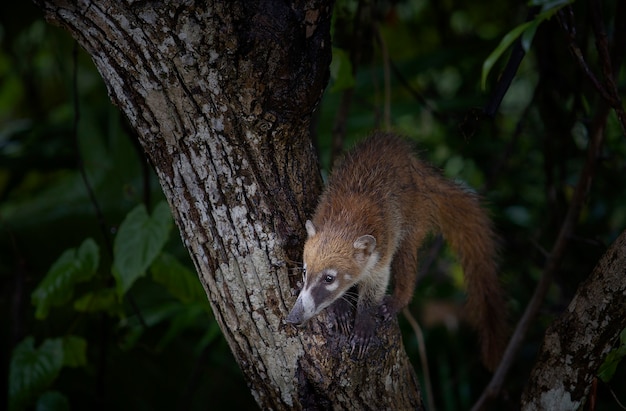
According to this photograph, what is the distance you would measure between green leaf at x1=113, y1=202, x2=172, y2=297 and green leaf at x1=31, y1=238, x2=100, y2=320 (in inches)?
9.0

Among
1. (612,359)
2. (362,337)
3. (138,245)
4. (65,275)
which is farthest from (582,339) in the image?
(65,275)

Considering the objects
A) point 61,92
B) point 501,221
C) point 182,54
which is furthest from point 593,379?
point 61,92

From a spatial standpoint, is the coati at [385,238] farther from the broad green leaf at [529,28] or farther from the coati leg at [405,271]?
the broad green leaf at [529,28]

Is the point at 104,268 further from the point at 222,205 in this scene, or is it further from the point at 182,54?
the point at 182,54

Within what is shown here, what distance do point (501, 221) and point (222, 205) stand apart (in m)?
2.27

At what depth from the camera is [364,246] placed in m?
2.09

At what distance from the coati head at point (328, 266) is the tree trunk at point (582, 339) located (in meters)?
0.62

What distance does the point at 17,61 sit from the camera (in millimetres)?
3906

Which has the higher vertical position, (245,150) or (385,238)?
(245,150)

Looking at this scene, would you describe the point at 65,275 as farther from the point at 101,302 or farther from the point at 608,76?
the point at 608,76

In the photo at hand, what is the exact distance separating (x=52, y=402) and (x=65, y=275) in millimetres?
563

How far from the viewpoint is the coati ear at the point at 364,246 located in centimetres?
207

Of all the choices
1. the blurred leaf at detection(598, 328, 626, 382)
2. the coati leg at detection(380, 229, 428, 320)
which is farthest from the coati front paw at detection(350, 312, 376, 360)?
the blurred leaf at detection(598, 328, 626, 382)

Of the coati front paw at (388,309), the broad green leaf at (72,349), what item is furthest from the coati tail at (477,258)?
the broad green leaf at (72,349)
